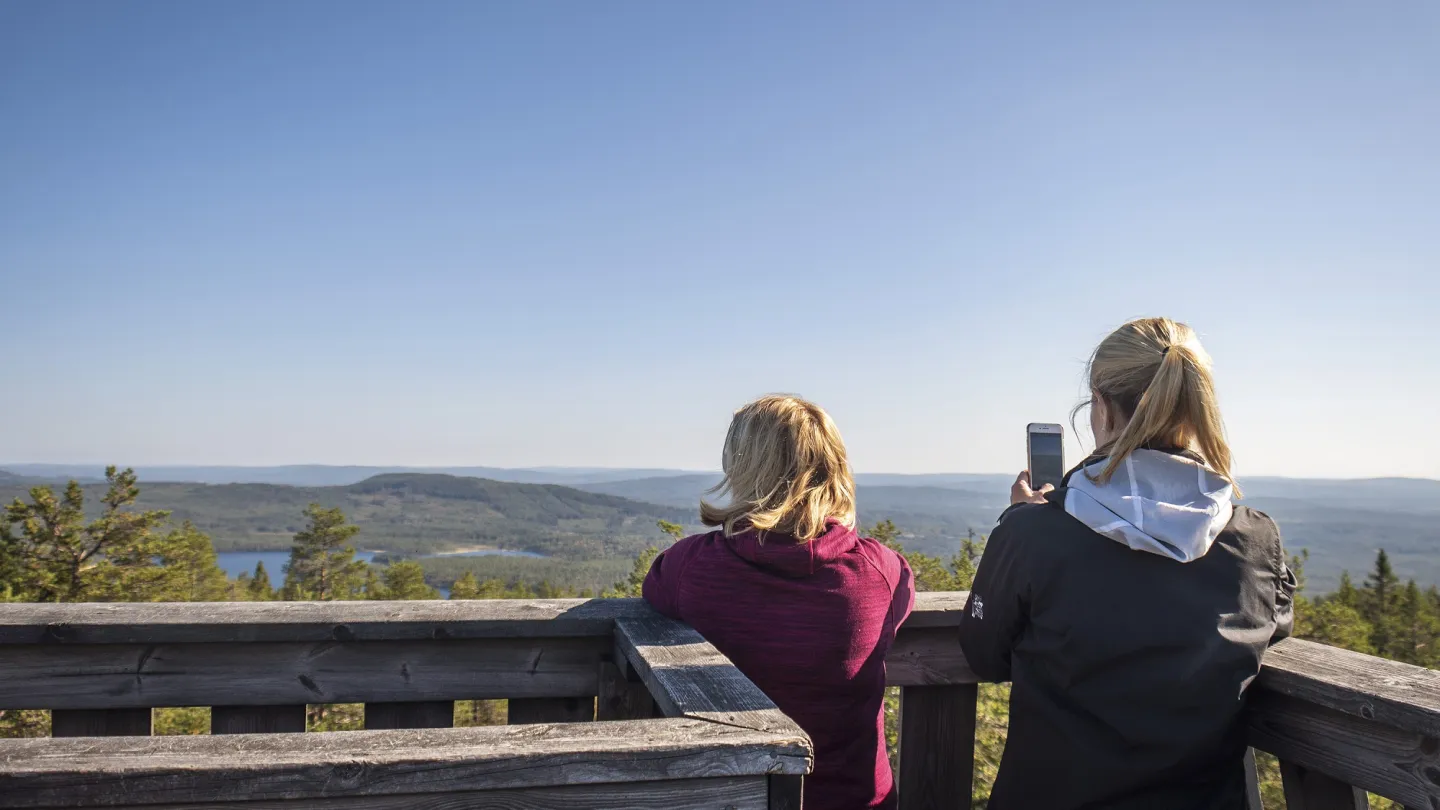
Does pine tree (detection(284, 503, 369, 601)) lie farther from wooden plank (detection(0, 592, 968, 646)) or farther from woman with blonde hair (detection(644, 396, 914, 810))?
woman with blonde hair (detection(644, 396, 914, 810))

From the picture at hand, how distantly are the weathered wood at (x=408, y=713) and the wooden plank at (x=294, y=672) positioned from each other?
0.02 m

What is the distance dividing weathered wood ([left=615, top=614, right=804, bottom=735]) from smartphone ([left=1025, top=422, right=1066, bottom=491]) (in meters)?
1.08

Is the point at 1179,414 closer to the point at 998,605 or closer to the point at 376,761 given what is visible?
the point at 998,605

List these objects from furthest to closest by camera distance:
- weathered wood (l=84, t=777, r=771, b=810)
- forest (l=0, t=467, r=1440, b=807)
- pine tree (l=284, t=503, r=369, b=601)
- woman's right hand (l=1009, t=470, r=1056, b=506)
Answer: pine tree (l=284, t=503, r=369, b=601) → forest (l=0, t=467, r=1440, b=807) → woman's right hand (l=1009, t=470, r=1056, b=506) → weathered wood (l=84, t=777, r=771, b=810)

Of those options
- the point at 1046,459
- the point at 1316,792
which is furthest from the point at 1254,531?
the point at 1046,459

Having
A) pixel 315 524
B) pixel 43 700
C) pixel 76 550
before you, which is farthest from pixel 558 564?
pixel 43 700

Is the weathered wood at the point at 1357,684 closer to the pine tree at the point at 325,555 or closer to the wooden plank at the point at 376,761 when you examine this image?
the wooden plank at the point at 376,761

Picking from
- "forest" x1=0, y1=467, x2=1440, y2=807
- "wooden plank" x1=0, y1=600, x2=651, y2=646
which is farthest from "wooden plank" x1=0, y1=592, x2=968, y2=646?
"forest" x1=0, y1=467, x2=1440, y2=807

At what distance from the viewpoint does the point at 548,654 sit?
6.56 ft

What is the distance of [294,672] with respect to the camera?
6.21 feet

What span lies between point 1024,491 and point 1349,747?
837 mm

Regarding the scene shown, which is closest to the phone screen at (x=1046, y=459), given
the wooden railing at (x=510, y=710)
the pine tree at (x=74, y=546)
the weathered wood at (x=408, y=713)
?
the wooden railing at (x=510, y=710)

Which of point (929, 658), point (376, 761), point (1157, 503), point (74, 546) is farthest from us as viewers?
point (74, 546)

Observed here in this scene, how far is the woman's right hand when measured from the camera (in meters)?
2.07
